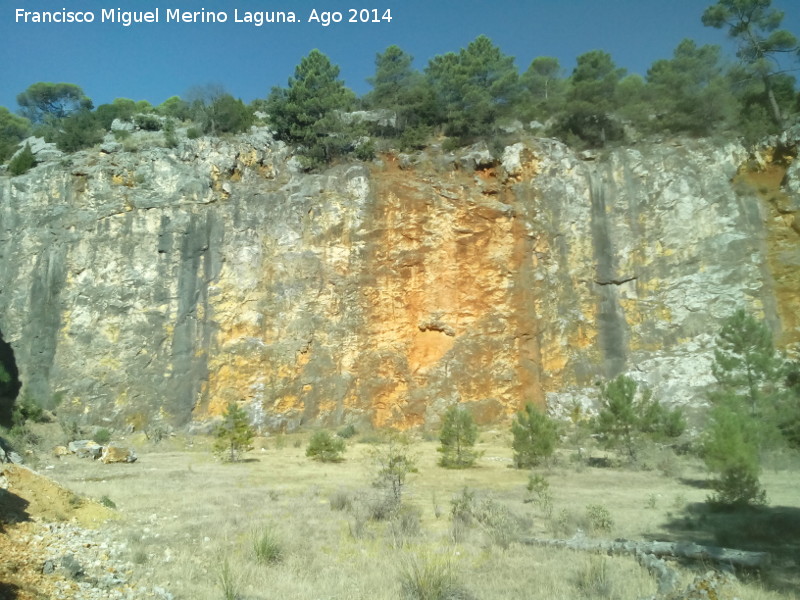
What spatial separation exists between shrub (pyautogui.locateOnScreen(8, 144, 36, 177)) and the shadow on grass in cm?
3162

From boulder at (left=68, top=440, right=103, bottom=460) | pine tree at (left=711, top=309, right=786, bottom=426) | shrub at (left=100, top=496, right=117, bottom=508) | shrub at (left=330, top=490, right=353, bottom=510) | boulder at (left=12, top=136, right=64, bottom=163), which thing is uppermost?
boulder at (left=12, top=136, right=64, bottom=163)

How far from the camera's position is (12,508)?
26.2 feet

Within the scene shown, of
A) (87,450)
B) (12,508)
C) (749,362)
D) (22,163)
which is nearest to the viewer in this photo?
(12,508)

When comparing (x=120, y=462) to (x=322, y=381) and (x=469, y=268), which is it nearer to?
(x=322, y=381)

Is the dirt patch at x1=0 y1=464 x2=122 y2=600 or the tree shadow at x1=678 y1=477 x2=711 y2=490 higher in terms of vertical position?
the dirt patch at x1=0 y1=464 x2=122 y2=600

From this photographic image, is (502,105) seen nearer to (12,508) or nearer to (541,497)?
(541,497)

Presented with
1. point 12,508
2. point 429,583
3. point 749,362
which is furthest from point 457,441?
point 429,583

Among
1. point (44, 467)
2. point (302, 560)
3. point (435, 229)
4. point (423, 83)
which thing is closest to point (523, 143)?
point (435, 229)

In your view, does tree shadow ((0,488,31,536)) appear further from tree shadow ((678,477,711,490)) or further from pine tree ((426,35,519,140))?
pine tree ((426,35,519,140))

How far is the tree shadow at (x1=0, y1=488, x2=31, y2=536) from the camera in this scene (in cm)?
756

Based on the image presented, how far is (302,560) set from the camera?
23.7 ft

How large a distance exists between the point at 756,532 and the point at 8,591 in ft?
28.0

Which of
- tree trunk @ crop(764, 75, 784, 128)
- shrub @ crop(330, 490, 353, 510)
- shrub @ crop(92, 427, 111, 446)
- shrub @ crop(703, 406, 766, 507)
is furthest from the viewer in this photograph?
tree trunk @ crop(764, 75, 784, 128)

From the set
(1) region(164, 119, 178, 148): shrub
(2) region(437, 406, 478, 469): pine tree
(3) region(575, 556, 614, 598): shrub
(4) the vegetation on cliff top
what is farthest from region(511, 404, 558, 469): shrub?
(1) region(164, 119, 178, 148): shrub
